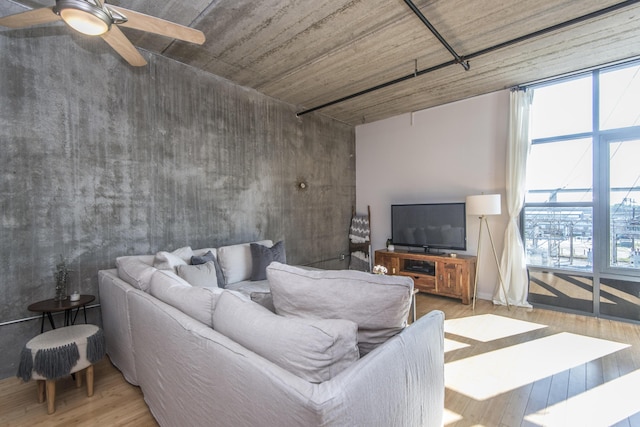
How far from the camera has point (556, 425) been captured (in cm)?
176

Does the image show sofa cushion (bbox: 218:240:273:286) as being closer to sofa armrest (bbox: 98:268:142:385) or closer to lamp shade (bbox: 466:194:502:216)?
sofa armrest (bbox: 98:268:142:385)

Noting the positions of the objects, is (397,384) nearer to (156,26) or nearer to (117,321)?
(117,321)

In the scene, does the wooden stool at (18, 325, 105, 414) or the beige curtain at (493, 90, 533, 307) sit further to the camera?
the beige curtain at (493, 90, 533, 307)

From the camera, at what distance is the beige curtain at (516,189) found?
386 centimetres

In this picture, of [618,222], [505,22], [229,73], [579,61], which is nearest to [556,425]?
[618,222]

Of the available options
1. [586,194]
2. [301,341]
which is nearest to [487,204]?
[586,194]

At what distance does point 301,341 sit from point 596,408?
2.29m

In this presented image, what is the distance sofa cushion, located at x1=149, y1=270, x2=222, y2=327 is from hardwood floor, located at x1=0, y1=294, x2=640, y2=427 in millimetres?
852

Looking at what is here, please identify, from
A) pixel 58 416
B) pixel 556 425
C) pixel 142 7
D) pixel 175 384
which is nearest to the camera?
pixel 175 384

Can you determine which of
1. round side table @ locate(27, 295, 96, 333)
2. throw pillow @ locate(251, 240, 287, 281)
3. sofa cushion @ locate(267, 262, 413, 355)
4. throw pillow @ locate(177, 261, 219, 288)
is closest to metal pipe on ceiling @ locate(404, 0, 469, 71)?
sofa cushion @ locate(267, 262, 413, 355)

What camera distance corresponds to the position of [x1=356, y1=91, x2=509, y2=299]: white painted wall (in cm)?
418

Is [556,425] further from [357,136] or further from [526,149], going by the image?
[357,136]

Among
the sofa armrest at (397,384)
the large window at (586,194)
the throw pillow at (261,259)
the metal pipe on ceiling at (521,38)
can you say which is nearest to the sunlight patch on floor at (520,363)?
the sofa armrest at (397,384)

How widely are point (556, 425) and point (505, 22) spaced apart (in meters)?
3.22
